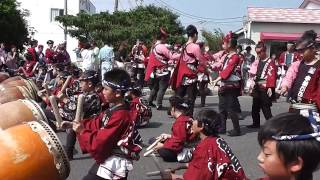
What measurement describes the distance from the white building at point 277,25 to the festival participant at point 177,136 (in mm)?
19206

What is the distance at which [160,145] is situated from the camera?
6352mm

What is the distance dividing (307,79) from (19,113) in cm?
278

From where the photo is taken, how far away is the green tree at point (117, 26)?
24875mm

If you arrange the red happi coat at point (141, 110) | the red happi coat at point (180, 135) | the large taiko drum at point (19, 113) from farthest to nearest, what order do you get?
the red happi coat at point (141, 110)
the red happi coat at point (180, 135)
the large taiko drum at point (19, 113)

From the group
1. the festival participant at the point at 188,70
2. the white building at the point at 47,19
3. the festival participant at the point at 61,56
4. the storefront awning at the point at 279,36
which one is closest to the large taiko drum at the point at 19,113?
the festival participant at the point at 188,70

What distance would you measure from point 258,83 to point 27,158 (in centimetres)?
623

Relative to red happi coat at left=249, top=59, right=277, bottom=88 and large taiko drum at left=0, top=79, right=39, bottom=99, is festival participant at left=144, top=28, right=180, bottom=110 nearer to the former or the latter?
red happi coat at left=249, top=59, right=277, bottom=88

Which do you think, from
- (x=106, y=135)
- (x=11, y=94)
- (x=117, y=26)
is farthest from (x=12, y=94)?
(x=117, y=26)

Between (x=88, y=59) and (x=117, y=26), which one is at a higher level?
(x=117, y=26)

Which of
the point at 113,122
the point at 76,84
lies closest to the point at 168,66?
the point at 76,84

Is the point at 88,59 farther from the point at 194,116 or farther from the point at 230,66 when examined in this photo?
the point at 194,116

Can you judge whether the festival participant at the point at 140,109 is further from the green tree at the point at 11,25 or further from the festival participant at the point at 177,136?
the green tree at the point at 11,25

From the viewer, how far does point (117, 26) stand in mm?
26141

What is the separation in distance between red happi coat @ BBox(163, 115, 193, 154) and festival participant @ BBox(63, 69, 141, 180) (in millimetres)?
2044
